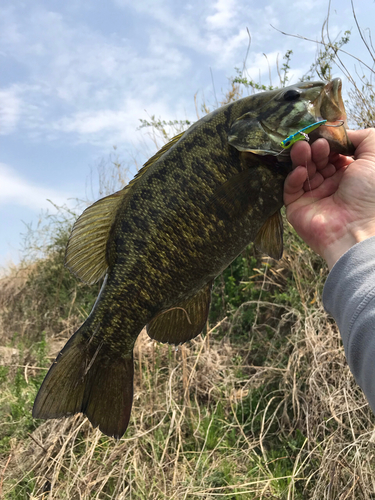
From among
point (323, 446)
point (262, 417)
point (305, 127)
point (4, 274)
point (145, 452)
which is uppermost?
point (4, 274)

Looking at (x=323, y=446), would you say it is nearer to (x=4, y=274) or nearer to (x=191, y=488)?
(x=191, y=488)

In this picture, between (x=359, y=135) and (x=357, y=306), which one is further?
(x=359, y=135)

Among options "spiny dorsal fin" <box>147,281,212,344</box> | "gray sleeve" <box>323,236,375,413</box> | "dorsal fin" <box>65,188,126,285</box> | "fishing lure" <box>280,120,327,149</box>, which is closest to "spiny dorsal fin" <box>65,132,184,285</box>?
"dorsal fin" <box>65,188,126,285</box>

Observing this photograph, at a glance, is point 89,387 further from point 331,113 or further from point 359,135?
point 359,135

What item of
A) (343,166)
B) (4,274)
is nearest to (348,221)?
(343,166)

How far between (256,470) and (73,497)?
143 cm

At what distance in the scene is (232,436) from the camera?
3.16m

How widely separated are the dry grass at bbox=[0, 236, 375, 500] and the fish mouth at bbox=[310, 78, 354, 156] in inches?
80.2

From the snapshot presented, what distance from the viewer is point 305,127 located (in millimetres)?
1533

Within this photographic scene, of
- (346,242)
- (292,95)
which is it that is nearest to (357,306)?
(346,242)

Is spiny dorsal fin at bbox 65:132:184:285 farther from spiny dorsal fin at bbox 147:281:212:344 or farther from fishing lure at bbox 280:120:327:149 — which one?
fishing lure at bbox 280:120:327:149

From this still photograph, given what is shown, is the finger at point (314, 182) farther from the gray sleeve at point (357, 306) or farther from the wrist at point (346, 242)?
the gray sleeve at point (357, 306)

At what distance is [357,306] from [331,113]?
0.87m

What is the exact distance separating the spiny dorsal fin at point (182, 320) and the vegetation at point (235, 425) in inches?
56.8
